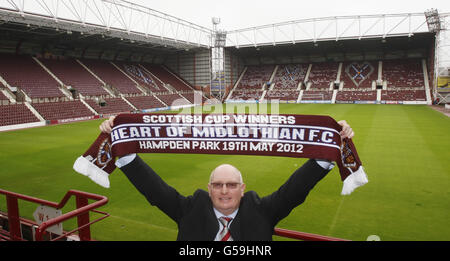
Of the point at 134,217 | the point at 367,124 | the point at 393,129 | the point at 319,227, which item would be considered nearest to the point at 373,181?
the point at 319,227

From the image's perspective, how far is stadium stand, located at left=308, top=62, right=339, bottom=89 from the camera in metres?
51.7

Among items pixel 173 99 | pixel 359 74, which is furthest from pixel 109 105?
pixel 359 74

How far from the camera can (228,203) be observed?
257 centimetres

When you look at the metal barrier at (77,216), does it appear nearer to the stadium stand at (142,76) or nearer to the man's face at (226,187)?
the man's face at (226,187)

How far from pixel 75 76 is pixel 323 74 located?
40430 millimetres

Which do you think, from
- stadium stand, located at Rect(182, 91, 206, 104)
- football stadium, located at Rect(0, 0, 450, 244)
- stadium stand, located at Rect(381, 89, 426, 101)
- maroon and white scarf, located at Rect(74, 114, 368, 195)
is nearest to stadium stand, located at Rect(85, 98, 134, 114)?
football stadium, located at Rect(0, 0, 450, 244)

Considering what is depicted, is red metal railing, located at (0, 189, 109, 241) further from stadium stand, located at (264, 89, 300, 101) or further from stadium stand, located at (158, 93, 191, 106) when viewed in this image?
stadium stand, located at (264, 89, 300, 101)

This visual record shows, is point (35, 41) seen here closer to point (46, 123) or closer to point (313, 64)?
point (46, 123)

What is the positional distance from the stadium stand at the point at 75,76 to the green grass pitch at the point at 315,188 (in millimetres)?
19469

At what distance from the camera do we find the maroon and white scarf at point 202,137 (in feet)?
10.9

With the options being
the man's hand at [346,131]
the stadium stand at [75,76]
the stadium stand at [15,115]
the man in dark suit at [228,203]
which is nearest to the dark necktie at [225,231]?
the man in dark suit at [228,203]

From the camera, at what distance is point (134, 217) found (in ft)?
24.1

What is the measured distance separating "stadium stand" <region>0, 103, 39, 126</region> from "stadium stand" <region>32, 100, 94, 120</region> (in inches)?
44.0

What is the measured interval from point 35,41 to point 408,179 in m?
40.4
